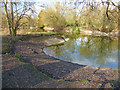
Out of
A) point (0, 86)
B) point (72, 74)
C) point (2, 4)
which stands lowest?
point (72, 74)

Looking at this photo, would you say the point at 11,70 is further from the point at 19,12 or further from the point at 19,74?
the point at 19,12

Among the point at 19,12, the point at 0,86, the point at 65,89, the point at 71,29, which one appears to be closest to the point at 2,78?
the point at 0,86

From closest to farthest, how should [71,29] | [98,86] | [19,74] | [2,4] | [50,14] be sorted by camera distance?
[98,86], [19,74], [2,4], [50,14], [71,29]

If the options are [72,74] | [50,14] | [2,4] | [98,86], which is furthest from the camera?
[50,14]

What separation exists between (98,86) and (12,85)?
2.88 metres

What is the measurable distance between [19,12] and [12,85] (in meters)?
11.7

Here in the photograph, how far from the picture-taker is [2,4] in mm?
11531

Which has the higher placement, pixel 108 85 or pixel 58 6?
pixel 58 6

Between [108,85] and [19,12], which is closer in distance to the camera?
[108,85]

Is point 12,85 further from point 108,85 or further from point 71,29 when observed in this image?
point 71,29

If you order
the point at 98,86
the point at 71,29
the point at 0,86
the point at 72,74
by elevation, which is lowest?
the point at 72,74

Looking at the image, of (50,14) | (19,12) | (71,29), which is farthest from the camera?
(71,29)

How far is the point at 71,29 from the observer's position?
34.1 meters

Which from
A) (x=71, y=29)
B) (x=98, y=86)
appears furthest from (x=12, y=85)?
(x=71, y=29)
